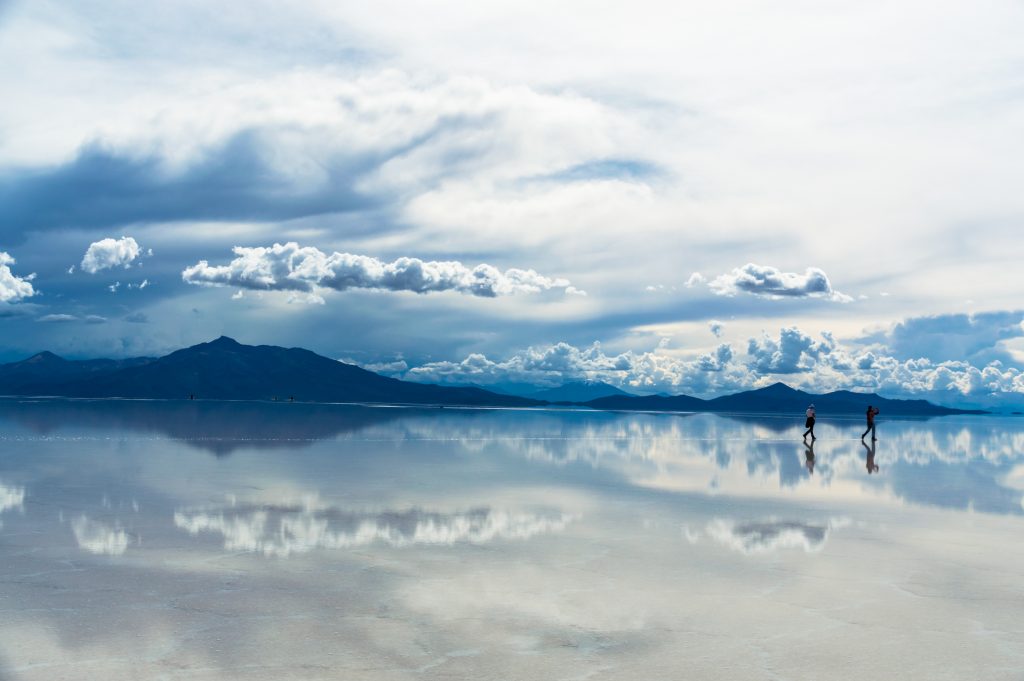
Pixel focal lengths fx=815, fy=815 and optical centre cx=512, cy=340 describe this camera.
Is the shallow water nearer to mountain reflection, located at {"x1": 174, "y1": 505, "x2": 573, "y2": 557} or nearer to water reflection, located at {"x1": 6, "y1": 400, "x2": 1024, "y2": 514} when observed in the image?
mountain reflection, located at {"x1": 174, "y1": 505, "x2": 573, "y2": 557}

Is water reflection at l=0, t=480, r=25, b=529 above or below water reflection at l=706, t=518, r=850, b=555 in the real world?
below

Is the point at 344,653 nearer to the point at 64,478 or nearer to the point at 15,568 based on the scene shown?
the point at 15,568

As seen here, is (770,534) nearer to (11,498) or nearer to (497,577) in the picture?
(497,577)

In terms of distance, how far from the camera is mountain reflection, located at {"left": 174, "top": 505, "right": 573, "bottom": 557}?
1381 cm

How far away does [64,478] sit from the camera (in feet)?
73.2

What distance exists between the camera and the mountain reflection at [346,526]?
45.3ft

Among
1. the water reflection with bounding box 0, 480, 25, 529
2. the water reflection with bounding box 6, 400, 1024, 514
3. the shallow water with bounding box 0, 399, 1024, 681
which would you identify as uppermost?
the shallow water with bounding box 0, 399, 1024, 681

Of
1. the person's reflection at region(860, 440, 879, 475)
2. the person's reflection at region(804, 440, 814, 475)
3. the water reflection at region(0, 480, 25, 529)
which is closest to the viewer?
the water reflection at region(0, 480, 25, 529)

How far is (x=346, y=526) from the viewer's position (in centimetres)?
1540

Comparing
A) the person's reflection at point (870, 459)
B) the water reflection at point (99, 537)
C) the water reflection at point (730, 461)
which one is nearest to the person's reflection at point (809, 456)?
the water reflection at point (730, 461)

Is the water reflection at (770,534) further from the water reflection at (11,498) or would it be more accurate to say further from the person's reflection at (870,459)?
the person's reflection at (870,459)

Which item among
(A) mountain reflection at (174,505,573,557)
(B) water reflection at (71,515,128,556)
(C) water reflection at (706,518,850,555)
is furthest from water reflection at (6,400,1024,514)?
(B) water reflection at (71,515,128,556)

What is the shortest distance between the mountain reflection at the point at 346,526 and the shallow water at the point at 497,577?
0.29 feet

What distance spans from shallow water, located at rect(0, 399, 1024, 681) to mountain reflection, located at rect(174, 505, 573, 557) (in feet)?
0.29
